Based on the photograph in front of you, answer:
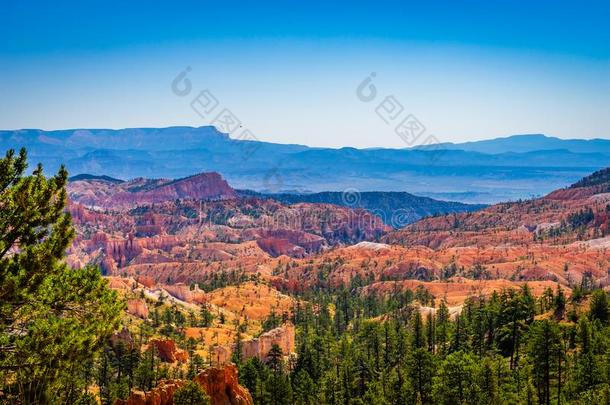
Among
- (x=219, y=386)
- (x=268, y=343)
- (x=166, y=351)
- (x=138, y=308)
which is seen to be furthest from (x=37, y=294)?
(x=138, y=308)

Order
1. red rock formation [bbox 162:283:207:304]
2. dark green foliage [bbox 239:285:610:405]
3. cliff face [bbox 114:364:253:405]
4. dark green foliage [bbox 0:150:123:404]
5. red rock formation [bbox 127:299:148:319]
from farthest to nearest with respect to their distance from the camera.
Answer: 1. red rock formation [bbox 162:283:207:304]
2. red rock formation [bbox 127:299:148:319]
3. cliff face [bbox 114:364:253:405]
4. dark green foliage [bbox 239:285:610:405]
5. dark green foliage [bbox 0:150:123:404]

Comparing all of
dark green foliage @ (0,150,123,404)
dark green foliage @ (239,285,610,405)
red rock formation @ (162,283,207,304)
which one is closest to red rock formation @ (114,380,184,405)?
dark green foliage @ (239,285,610,405)

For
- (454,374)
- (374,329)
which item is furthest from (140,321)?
(454,374)

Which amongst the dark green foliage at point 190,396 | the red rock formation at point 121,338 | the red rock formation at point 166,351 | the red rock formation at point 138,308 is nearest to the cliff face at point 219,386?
the dark green foliage at point 190,396

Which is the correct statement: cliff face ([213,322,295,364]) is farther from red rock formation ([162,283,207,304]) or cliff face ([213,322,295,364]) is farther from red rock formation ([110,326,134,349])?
red rock formation ([162,283,207,304])

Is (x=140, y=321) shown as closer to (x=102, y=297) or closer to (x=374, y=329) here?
(x=374, y=329)

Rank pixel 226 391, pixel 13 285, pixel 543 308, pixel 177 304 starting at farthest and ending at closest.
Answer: pixel 177 304, pixel 543 308, pixel 226 391, pixel 13 285
